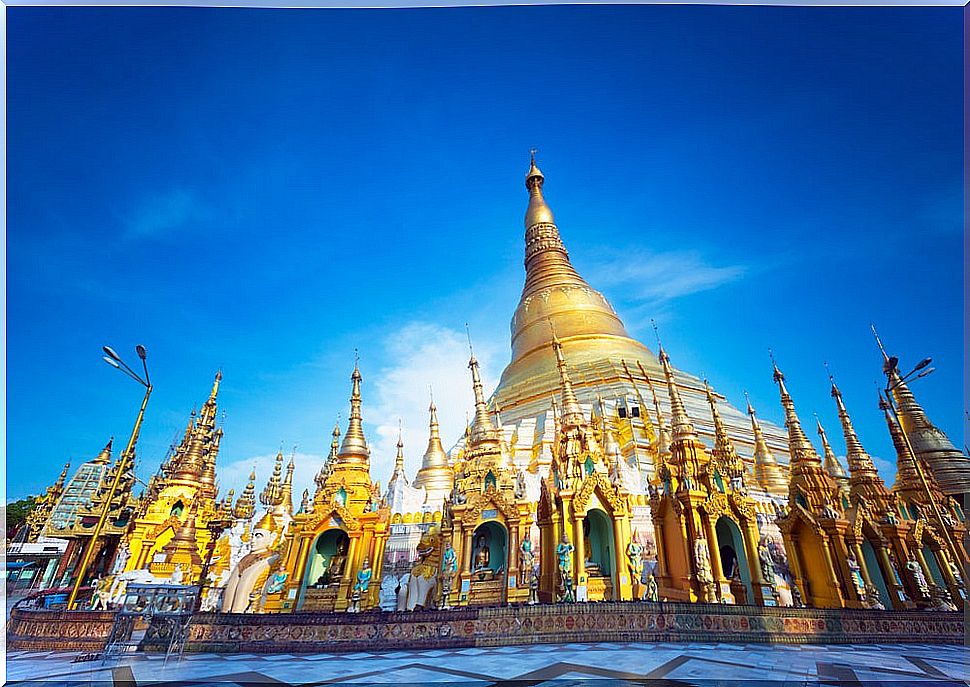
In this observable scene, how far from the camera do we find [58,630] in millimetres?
6070

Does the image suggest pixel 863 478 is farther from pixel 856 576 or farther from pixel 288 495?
pixel 288 495

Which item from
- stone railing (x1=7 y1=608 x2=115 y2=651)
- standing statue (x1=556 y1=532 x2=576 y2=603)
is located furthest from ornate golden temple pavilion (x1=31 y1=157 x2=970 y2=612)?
stone railing (x1=7 y1=608 x2=115 y2=651)

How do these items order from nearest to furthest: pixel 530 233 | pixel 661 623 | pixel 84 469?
pixel 661 623, pixel 84 469, pixel 530 233

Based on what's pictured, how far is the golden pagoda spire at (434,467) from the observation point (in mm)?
15289

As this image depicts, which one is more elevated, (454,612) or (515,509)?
(515,509)

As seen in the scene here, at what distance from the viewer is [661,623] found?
637 cm

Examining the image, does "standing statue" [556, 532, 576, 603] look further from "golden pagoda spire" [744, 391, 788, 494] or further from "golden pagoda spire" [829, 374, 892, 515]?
"golden pagoda spire" [744, 391, 788, 494]

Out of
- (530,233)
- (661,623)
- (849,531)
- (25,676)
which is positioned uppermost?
(530,233)

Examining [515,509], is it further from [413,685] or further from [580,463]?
[413,685]

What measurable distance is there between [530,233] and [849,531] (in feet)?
67.7

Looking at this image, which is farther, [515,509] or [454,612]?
[515,509]

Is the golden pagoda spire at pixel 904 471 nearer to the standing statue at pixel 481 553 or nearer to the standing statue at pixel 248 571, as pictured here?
the standing statue at pixel 481 553

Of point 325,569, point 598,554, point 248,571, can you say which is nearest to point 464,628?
point 598,554

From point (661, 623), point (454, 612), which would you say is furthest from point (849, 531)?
point (454, 612)
